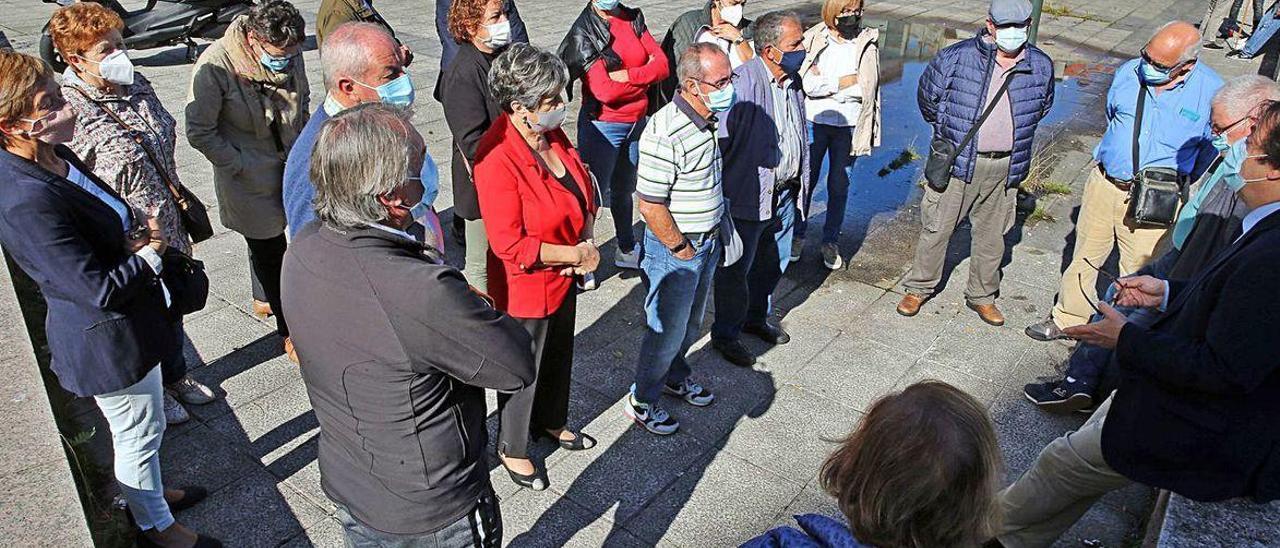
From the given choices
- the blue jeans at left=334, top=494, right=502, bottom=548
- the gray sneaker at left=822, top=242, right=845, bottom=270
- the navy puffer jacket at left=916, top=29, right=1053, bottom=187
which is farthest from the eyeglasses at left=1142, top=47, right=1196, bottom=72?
the blue jeans at left=334, top=494, right=502, bottom=548

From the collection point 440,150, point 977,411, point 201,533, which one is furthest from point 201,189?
point 977,411

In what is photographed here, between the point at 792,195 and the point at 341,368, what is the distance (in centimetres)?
301

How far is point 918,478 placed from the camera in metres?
1.59

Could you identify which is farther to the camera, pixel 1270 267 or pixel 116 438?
pixel 116 438

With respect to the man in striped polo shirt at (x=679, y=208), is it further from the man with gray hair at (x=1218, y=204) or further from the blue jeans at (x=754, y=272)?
the man with gray hair at (x=1218, y=204)

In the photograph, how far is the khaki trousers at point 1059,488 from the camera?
9.62ft

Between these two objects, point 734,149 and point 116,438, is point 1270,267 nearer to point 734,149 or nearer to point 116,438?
point 734,149

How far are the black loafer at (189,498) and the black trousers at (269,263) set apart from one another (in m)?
0.93

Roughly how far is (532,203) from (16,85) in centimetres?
157

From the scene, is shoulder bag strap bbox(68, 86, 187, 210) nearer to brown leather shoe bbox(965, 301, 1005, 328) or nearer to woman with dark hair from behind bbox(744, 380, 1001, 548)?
woman with dark hair from behind bbox(744, 380, 1001, 548)

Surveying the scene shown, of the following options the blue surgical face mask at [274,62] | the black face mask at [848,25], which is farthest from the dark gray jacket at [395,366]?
the black face mask at [848,25]

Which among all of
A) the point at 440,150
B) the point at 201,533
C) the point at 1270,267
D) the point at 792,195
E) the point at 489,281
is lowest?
the point at 440,150

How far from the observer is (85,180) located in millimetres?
2732

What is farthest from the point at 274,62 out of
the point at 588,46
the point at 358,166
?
the point at 358,166
